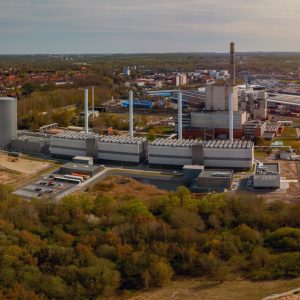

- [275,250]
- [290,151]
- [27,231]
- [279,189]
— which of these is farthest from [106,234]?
[290,151]

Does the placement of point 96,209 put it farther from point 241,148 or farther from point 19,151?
point 19,151

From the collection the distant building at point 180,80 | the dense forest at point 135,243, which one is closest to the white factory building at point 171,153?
the dense forest at point 135,243

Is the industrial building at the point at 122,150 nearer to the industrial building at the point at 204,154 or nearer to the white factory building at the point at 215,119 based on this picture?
the industrial building at the point at 204,154

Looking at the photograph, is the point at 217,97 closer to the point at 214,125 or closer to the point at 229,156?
the point at 214,125

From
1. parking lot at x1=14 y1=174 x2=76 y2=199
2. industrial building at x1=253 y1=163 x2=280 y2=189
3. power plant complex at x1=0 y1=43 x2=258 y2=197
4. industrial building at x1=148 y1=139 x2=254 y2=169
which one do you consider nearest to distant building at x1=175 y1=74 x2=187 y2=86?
power plant complex at x1=0 y1=43 x2=258 y2=197

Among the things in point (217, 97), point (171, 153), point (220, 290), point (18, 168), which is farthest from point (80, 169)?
point (217, 97)

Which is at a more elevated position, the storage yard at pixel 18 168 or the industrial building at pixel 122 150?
the industrial building at pixel 122 150
